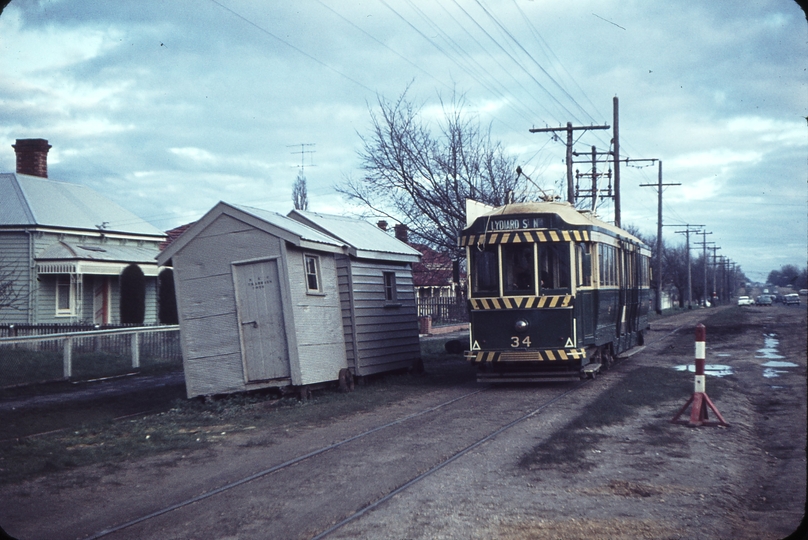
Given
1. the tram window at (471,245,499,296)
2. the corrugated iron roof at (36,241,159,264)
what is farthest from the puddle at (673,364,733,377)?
the corrugated iron roof at (36,241,159,264)

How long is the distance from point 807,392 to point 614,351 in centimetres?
583

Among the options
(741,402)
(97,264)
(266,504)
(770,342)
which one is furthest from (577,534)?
(97,264)

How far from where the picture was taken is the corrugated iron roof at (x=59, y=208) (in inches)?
1196

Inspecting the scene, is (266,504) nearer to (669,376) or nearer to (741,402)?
(741,402)

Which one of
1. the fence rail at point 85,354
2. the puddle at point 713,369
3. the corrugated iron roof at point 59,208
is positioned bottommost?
the puddle at point 713,369

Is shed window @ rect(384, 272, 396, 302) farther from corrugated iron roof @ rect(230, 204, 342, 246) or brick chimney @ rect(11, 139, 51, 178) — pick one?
A: brick chimney @ rect(11, 139, 51, 178)

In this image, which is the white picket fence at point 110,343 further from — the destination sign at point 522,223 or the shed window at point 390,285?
the destination sign at point 522,223

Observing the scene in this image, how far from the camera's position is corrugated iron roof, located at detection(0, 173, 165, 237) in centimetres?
3039

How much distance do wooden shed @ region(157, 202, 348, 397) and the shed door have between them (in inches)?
0.7

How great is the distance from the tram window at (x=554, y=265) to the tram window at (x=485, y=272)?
869mm

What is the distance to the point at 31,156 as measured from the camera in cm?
3403

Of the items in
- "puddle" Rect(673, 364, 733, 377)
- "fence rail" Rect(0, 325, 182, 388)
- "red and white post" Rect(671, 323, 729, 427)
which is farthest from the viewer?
"puddle" Rect(673, 364, 733, 377)

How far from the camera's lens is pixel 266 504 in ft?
21.5

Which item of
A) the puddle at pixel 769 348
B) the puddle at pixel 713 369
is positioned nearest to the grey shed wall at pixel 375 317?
the puddle at pixel 713 369
